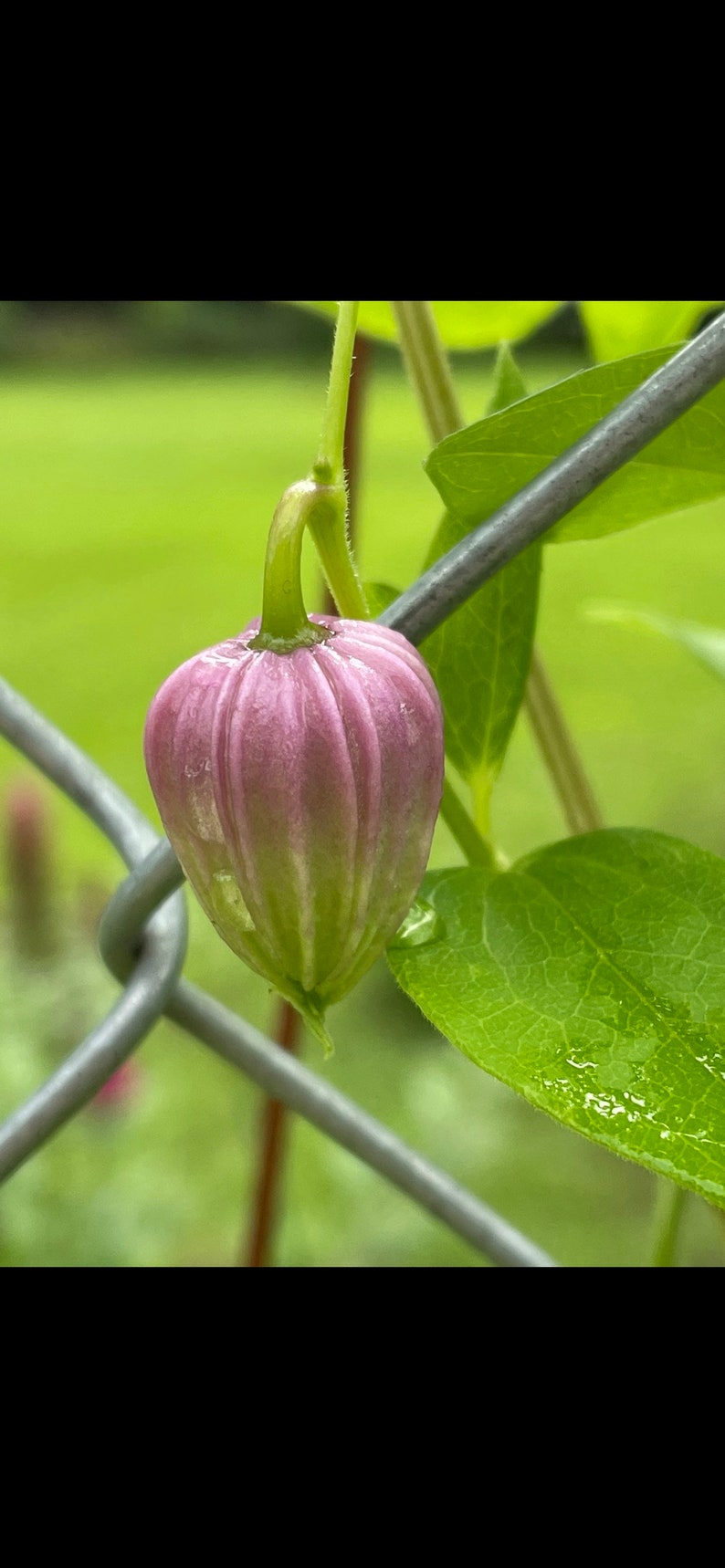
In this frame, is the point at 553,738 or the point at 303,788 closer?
the point at 303,788

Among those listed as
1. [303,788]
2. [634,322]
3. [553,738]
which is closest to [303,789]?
[303,788]

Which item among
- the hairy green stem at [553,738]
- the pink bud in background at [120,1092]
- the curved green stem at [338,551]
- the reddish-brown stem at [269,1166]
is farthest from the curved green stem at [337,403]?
the pink bud in background at [120,1092]

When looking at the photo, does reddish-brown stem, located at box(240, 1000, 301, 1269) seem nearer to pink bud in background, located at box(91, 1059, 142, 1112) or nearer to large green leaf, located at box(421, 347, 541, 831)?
large green leaf, located at box(421, 347, 541, 831)

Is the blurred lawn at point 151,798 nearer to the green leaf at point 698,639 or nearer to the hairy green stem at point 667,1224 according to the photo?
the green leaf at point 698,639

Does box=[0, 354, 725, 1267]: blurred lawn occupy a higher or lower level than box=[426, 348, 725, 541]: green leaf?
lower

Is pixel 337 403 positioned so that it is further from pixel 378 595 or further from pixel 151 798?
pixel 151 798

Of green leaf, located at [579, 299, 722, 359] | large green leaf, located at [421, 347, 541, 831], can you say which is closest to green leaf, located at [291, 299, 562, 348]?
green leaf, located at [579, 299, 722, 359]
